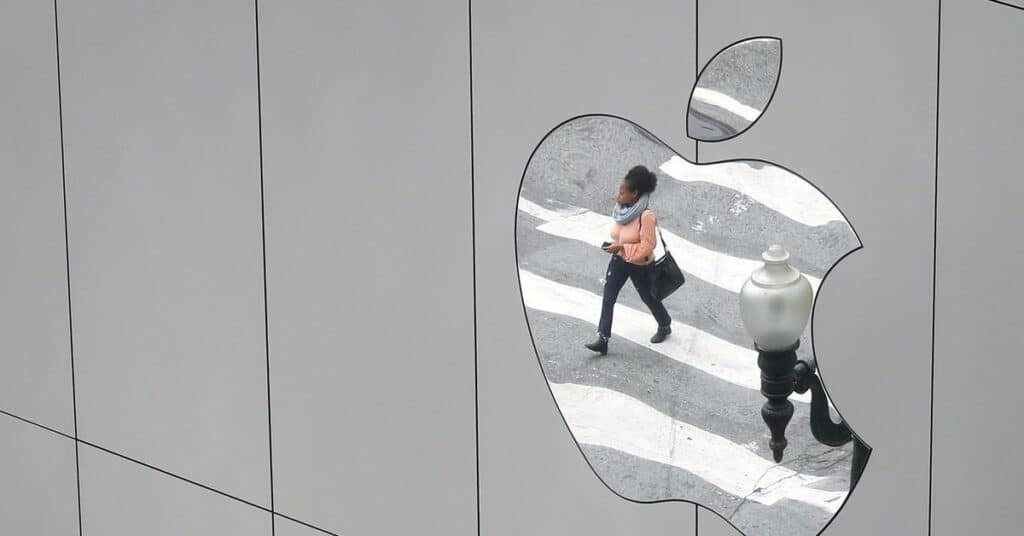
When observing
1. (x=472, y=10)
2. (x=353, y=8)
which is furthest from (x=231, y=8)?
(x=472, y=10)

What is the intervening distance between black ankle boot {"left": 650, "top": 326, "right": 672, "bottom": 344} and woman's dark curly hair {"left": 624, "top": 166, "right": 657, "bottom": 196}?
186 mm

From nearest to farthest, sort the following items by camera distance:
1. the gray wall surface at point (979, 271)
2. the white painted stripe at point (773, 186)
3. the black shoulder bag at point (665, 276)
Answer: the gray wall surface at point (979, 271) < the white painted stripe at point (773, 186) < the black shoulder bag at point (665, 276)

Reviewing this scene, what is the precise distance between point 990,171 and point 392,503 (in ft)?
3.69

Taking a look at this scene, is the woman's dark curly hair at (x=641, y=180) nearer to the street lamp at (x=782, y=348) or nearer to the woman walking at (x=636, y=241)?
the woman walking at (x=636, y=241)

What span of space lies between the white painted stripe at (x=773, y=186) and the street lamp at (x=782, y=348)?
6 centimetres

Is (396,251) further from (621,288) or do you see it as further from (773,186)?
(773,186)

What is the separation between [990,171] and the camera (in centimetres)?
111

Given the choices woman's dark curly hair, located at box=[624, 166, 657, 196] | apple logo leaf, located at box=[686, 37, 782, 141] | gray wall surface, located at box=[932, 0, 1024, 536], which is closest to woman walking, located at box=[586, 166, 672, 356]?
woman's dark curly hair, located at box=[624, 166, 657, 196]

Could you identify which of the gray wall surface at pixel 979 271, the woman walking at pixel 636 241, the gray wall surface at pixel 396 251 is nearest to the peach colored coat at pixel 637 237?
the woman walking at pixel 636 241

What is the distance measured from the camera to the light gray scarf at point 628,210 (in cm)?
138

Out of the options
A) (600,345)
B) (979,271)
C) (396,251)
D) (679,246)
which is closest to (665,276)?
(679,246)

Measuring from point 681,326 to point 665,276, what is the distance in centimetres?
7

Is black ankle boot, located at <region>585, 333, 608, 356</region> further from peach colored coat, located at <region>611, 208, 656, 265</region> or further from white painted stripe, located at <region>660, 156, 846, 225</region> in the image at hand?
white painted stripe, located at <region>660, 156, 846, 225</region>

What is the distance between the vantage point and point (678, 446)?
4.55 ft
